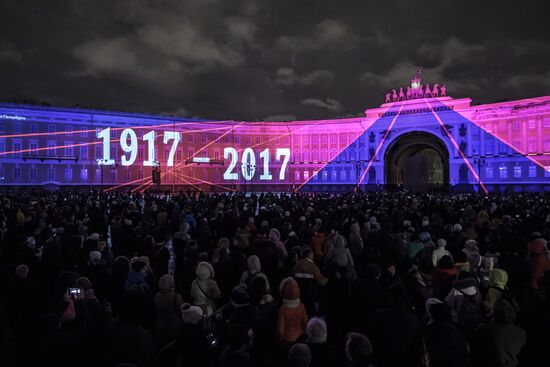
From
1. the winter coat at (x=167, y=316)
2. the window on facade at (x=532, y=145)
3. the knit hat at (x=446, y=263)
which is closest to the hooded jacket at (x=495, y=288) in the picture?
the knit hat at (x=446, y=263)

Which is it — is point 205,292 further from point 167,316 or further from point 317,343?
point 317,343

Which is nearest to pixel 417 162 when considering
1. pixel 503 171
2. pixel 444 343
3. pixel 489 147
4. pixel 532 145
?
pixel 489 147

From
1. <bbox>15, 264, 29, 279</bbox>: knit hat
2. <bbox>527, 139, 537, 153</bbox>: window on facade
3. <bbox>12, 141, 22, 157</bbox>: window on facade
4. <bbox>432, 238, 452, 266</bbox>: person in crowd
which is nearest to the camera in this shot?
<bbox>15, 264, 29, 279</bbox>: knit hat

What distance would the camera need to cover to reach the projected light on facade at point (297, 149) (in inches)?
2164

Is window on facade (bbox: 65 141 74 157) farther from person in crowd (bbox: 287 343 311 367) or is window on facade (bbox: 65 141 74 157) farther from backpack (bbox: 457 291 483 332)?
person in crowd (bbox: 287 343 311 367)

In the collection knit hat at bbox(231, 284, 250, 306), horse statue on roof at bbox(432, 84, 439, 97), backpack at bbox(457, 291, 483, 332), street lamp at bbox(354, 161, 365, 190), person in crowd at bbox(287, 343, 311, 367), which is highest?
horse statue on roof at bbox(432, 84, 439, 97)

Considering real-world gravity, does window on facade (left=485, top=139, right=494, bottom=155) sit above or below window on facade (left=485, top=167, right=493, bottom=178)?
above

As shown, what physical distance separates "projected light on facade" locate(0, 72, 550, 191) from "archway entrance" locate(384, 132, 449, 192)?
0.18 metres

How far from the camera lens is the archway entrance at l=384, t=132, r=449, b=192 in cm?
6725

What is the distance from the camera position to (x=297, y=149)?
75875 mm

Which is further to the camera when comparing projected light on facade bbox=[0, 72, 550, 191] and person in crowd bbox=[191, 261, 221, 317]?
projected light on facade bbox=[0, 72, 550, 191]

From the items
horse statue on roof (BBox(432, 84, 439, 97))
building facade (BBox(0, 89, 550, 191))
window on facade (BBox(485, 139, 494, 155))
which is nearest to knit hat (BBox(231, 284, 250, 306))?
building facade (BBox(0, 89, 550, 191))

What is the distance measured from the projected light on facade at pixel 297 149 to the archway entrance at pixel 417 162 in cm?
18

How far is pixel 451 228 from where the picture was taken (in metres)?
11.6
